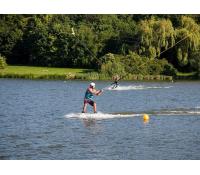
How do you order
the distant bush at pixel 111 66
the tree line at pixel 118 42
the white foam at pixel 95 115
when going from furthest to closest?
the distant bush at pixel 111 66 < the tree line at pixel 118 42 < the white foam at pixel 95 115

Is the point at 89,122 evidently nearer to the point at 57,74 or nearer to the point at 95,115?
the point at 95,115

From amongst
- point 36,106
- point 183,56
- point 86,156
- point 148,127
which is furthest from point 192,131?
point 183,56

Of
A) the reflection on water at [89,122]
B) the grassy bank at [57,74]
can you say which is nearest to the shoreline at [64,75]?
the grassy bank at [57,74]

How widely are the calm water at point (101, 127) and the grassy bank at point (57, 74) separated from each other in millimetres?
5273

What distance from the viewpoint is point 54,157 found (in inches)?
666

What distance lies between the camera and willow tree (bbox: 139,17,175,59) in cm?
4912

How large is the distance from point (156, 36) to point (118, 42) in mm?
4943

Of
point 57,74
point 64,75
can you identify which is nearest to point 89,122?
point 57,74

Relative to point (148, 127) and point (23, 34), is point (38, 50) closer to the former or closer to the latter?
Result: point (23, 34)

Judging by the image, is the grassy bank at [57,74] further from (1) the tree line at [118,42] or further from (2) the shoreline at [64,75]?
(1) the tree line at [118,42]

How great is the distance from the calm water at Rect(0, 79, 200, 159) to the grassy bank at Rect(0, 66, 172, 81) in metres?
5.27

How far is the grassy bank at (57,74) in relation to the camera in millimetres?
42625

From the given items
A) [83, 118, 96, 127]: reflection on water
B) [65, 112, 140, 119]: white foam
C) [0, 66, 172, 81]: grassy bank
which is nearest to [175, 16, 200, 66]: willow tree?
[0, 66, 172, 81]: grassy bank

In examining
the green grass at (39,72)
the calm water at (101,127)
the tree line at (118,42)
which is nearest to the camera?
the calm water at (101,127)
